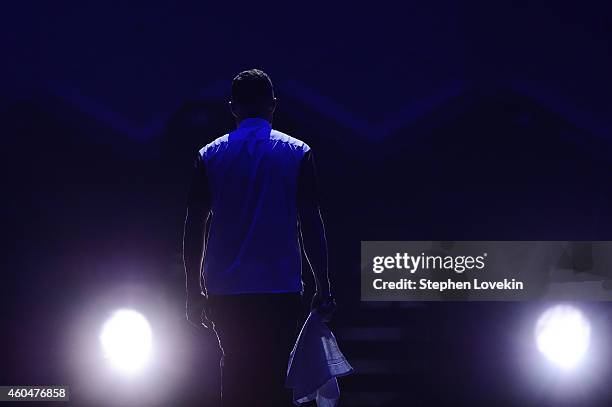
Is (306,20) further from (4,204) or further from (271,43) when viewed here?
(4,204)

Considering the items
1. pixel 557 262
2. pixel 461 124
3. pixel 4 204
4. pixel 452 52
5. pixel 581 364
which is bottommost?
pixel 581 364

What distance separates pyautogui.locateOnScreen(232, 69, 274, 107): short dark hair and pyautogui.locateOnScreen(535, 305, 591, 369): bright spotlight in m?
1.85

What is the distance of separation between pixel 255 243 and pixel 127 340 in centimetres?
141

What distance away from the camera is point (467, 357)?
3.73 m

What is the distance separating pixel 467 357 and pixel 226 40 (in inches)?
74.0

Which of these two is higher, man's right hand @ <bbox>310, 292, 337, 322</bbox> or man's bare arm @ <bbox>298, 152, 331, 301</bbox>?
man's bare arm @ <bbox>298, 152, 331, 301</bbox>

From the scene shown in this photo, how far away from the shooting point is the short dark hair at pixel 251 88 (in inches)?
103

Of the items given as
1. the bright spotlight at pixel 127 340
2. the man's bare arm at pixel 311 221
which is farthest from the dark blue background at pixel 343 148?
the man's bare arm at pixel 311 221

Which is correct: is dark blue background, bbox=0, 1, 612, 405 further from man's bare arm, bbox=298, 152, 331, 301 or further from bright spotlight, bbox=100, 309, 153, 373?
man's bare arm, bbox=298, 152, 331, 301

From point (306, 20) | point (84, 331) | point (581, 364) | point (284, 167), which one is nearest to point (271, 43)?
point (306, 20)

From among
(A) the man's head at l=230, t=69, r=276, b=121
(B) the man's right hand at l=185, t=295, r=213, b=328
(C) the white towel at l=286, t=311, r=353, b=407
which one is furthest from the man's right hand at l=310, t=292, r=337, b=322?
(A) the man's head at l=230, t=69, r=276, b=121

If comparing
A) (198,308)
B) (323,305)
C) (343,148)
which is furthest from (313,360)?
(343,148)

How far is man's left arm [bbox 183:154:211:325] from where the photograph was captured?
8.83ft

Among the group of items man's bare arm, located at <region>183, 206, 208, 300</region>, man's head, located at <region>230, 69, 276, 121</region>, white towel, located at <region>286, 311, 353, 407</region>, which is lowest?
white towel, located at <region>286, 311, 353, 407</region>
